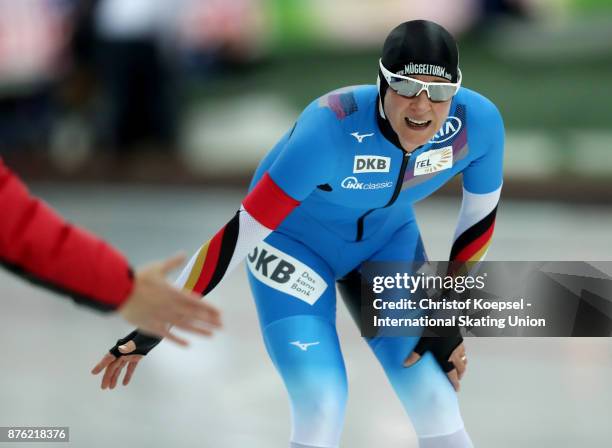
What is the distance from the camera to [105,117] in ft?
35.2

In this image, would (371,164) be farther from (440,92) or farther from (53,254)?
(53,254)

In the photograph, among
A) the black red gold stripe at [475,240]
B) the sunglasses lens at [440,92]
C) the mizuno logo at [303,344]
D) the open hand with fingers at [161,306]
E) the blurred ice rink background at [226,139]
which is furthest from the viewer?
the blurred ice rink background at [226,139]

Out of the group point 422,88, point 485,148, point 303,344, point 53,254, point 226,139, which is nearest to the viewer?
point 53,254

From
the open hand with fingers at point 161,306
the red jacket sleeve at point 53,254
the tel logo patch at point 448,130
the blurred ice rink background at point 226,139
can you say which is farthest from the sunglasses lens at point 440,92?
the blurred ice rink background at point 226,139

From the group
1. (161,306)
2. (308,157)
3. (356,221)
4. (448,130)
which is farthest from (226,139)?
(161,306)

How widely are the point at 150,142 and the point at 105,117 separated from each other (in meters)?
0.62

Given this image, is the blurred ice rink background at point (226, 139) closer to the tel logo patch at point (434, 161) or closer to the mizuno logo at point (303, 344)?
the mizuno logo at point (303, 344)

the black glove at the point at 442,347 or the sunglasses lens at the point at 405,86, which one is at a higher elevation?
the sunglasses lens at the point at 405,86

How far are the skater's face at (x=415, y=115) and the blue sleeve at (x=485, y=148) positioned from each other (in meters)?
0.22

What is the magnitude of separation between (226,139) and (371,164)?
7964mm

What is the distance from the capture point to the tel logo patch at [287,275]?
10.7 feet

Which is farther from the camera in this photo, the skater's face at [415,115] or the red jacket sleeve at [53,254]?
the skater's face at [415,115]

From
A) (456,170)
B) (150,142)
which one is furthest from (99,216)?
(456,170)

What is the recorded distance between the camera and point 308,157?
297 cm
